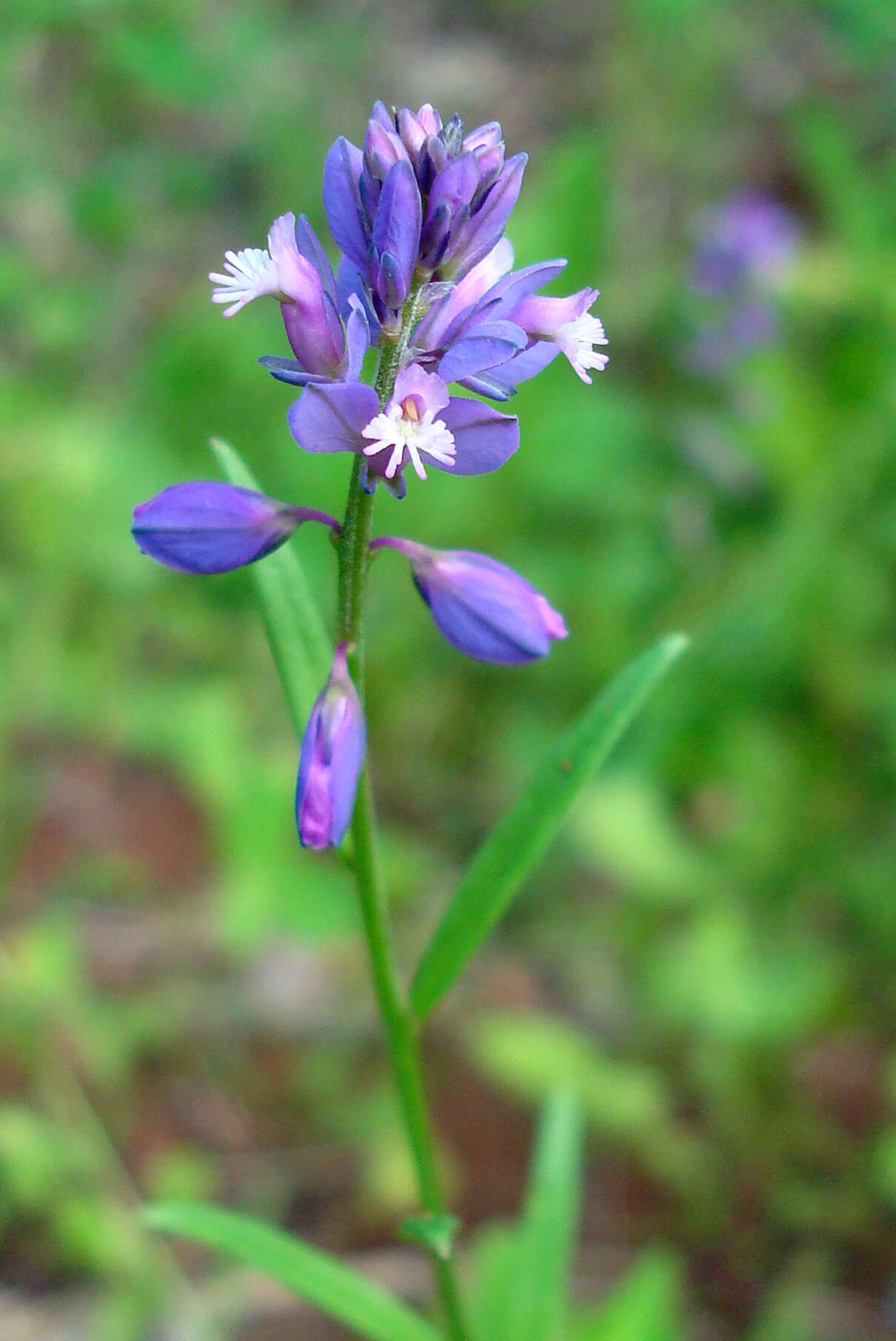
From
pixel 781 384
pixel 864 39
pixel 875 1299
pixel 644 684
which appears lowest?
pixel 875 1299

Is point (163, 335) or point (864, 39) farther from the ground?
point (864, 39)

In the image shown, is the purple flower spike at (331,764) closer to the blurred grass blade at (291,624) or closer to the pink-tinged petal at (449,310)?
the blurred grass blade at (291,624)

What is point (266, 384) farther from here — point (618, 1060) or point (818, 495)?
point (618, 1060)

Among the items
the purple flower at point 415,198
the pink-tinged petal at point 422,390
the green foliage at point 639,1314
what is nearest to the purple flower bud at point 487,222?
the purple flower at point 415,198

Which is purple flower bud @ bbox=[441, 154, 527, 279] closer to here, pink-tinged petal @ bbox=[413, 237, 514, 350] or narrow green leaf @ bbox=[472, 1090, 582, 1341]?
pink-tinged petal @ bbox=[413, 237, 514, 350]

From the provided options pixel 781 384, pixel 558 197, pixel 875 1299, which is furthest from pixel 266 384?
pixel 875 1299

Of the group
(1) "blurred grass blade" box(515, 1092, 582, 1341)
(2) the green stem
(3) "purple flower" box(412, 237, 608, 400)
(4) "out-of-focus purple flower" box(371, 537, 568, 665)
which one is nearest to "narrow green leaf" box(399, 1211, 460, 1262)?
(2) the green stem
